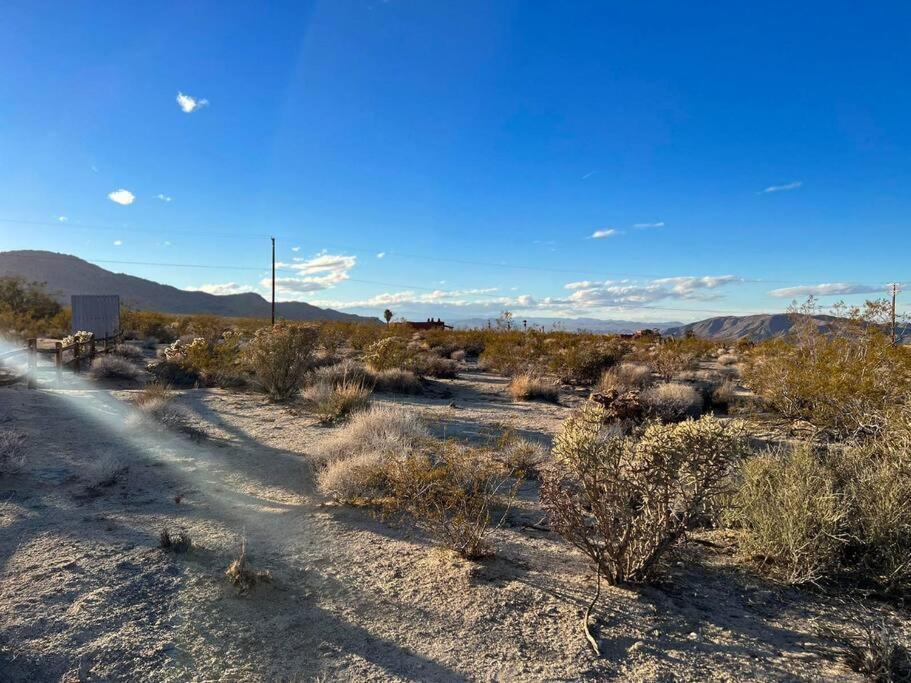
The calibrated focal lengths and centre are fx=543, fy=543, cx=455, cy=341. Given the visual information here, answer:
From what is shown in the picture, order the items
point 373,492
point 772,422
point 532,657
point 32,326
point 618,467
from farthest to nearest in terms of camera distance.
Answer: point 32,326, point 772,422, point 373,492, point 618,467, point 532,657

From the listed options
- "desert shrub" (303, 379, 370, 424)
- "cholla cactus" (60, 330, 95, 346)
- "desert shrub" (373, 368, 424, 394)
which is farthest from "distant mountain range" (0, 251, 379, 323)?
"desert shrub" (303, 379, 370, 424)

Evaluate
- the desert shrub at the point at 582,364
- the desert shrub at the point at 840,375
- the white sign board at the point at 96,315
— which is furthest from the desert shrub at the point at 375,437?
the white sign board at the point at 96,315

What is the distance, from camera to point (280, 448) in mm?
8750

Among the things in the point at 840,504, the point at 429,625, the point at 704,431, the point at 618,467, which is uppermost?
the point at 704,431

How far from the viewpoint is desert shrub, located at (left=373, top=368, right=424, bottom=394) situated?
14953 mm

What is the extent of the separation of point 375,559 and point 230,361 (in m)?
11.6

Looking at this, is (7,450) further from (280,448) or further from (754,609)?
(754,609)

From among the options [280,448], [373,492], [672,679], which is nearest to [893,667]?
[672,679]

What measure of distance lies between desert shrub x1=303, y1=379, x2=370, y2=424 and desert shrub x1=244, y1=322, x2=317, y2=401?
100 cm

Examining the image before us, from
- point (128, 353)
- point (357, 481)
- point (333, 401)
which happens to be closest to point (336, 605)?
point (357, 481)

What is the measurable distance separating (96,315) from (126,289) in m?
112

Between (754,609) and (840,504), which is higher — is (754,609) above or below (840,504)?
below

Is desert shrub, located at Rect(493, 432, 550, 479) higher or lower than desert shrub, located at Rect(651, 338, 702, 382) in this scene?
lower

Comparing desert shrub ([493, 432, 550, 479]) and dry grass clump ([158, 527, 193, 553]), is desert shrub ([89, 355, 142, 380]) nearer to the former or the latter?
desert shrub ([493, 432, 550, 479])
